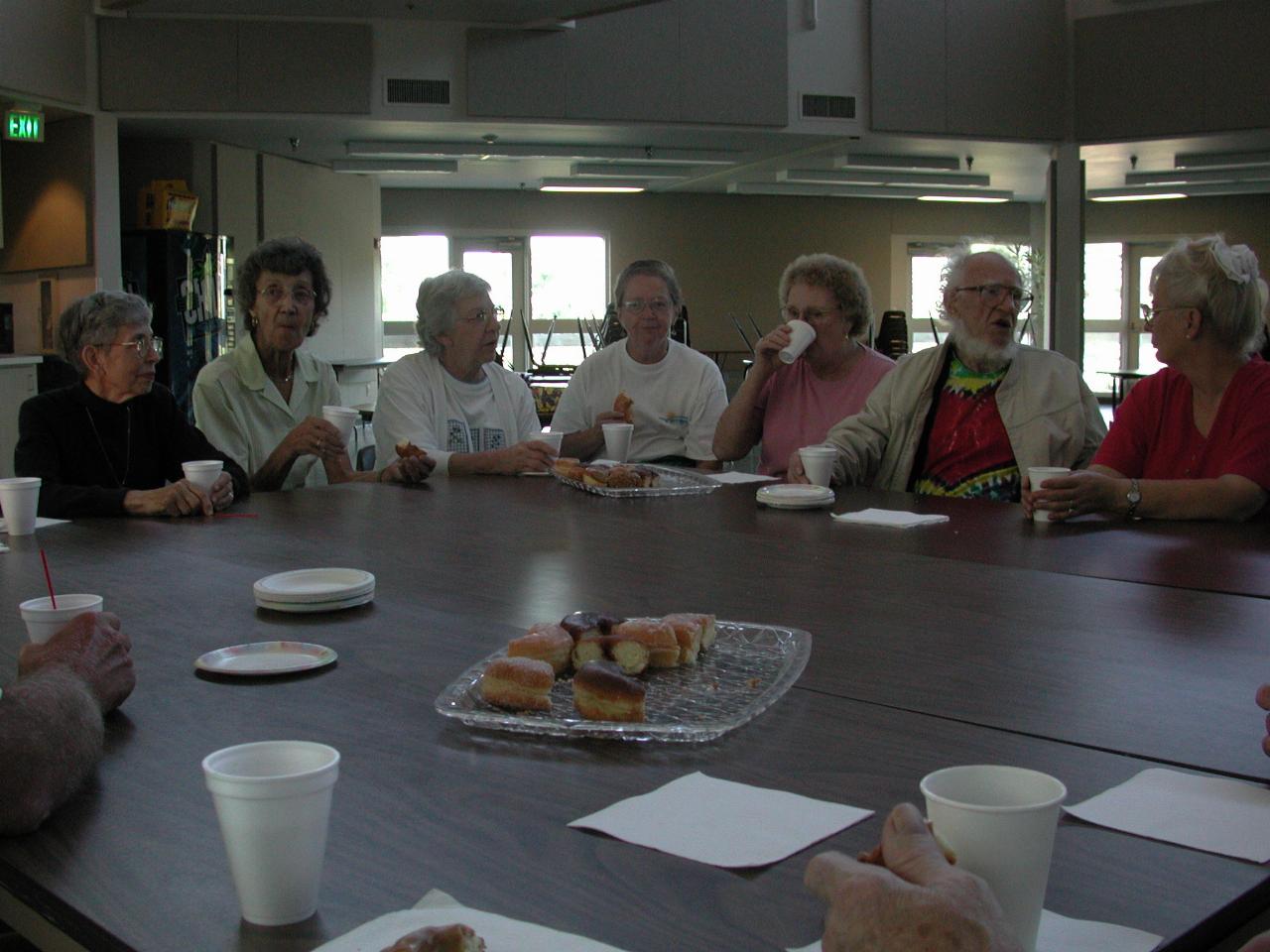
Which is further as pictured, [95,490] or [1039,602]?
[95,490]

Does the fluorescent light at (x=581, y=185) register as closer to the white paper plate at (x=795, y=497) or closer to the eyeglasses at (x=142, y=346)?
the eyeglasses at (x=142, y=346)

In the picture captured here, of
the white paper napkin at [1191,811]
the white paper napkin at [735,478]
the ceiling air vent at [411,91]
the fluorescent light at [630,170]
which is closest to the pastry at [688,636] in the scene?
the white paper napkin at [1191,811]

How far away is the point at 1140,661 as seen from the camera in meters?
1.47

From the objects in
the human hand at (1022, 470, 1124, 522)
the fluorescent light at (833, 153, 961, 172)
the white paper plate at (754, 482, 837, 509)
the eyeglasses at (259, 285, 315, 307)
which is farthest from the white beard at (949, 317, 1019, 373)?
the fluorescent light at (833, 153, 961, 172)

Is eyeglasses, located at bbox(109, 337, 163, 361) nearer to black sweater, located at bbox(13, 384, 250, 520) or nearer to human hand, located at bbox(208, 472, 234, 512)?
black sweater, located at bbox(13, 384, 250, 520)

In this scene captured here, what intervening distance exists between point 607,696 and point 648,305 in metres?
3.07

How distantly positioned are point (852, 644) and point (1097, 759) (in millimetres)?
454

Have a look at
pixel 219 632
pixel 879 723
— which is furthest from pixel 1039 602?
pixel 219 632

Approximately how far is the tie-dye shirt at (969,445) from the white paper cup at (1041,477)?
0.66 metres

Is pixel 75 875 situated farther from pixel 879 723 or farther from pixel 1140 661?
pixel 1140 661

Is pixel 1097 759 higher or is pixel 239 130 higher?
pixel 239 130

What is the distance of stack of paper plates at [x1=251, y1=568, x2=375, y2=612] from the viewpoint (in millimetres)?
1729

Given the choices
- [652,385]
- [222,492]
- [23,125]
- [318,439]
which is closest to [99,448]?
[222,492]

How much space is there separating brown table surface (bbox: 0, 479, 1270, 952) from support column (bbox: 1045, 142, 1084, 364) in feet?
24.8
